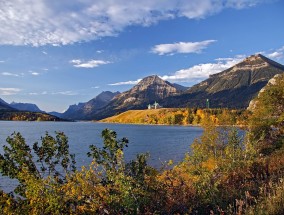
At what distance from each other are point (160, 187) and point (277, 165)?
31.8 ft

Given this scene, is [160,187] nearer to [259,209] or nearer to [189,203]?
[189,203]

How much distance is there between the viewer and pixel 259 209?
9273 mm

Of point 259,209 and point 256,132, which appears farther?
point 256,132

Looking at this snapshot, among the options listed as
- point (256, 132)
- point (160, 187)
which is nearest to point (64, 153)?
point (160, 187)

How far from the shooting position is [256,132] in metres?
46.6

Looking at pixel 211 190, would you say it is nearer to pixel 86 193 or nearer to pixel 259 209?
pixel 259 209

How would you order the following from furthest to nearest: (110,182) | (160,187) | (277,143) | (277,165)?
(277,143) → (277,165) → (160,187) → (110,182)

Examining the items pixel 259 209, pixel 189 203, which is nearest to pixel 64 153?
pixel 189 203

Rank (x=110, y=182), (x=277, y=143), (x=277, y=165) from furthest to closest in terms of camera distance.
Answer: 1. (x=277, y=143)
2. (x=277, y=165)
3. (x=110, y=182)

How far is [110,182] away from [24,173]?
2906 mm

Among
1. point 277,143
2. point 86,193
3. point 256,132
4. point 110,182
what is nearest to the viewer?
point 86,193

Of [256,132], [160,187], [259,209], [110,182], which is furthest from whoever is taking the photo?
[256,132]

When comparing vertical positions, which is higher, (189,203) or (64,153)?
(64,153)

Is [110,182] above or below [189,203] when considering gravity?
above
